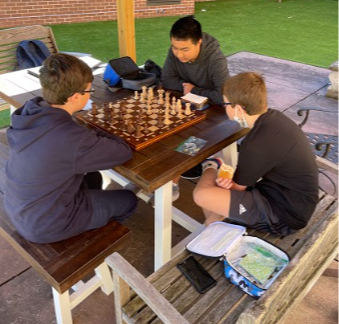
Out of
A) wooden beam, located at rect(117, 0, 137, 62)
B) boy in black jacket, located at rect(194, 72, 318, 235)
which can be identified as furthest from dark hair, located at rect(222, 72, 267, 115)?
wooden beam, located at rect(117, 0, 137, 62)

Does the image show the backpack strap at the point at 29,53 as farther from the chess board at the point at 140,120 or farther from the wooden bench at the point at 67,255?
the wooden bench at the point at 67,255

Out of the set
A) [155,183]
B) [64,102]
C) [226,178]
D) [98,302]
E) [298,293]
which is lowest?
[98,302]

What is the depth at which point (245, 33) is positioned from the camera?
27.9 ft

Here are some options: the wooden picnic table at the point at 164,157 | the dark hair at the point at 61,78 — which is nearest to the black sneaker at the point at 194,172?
the wooden picnic table at the point at 164,157

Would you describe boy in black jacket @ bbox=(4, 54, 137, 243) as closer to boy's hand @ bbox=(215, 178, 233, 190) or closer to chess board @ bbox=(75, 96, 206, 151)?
chess board @ bbox=(75, 96, 206, 151)

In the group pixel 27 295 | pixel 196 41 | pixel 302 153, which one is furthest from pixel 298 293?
pixel 196 41

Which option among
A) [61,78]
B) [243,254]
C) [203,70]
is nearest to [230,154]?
[203,70]

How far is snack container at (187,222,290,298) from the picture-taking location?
1.59 m

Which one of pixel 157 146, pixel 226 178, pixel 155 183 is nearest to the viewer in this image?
pixel 155 183

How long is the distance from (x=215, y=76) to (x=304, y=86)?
3437 mm

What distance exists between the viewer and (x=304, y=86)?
559 cm

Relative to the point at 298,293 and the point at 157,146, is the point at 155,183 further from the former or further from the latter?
the point at 298,293

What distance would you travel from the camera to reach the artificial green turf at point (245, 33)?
699cm

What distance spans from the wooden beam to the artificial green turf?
6.52ft
